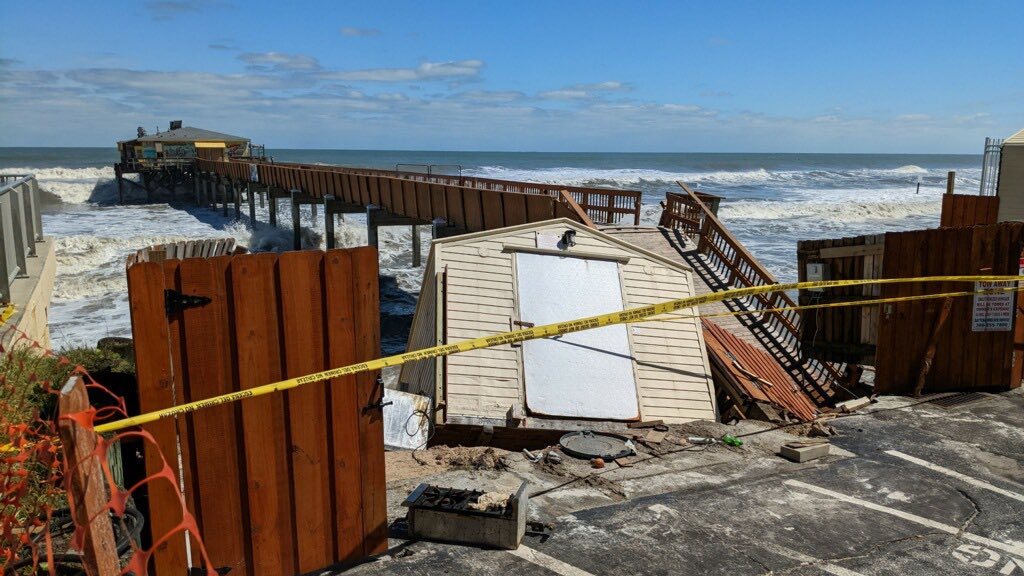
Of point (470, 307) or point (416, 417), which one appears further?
point (470, 307)

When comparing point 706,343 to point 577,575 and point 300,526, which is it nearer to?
point 577,575

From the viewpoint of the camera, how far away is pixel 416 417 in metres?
7.65

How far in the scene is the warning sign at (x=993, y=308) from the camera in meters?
8.80

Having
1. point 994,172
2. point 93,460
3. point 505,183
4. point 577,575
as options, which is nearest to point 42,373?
point 93,460

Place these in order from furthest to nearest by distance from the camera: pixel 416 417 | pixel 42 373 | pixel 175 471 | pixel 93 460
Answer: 1. pixel 416 417
2. pixel 42 373
3. pixel 175 471
4. pixel 93 460

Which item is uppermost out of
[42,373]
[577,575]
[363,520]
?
[42,373]

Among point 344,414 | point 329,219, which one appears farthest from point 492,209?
point 329,219

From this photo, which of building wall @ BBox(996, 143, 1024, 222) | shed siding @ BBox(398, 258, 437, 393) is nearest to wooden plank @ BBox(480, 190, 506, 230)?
shed siding @ BBox(398, 258, 437, 393)

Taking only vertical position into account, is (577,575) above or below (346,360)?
below

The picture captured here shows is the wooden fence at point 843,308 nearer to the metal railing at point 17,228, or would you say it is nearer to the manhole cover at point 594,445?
the manhole cover at point 594,445

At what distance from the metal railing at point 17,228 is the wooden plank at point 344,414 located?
5.64 metres

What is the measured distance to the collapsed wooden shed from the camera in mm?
7855

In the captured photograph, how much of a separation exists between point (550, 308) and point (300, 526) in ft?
16.7

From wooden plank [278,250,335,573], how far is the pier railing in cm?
1171
